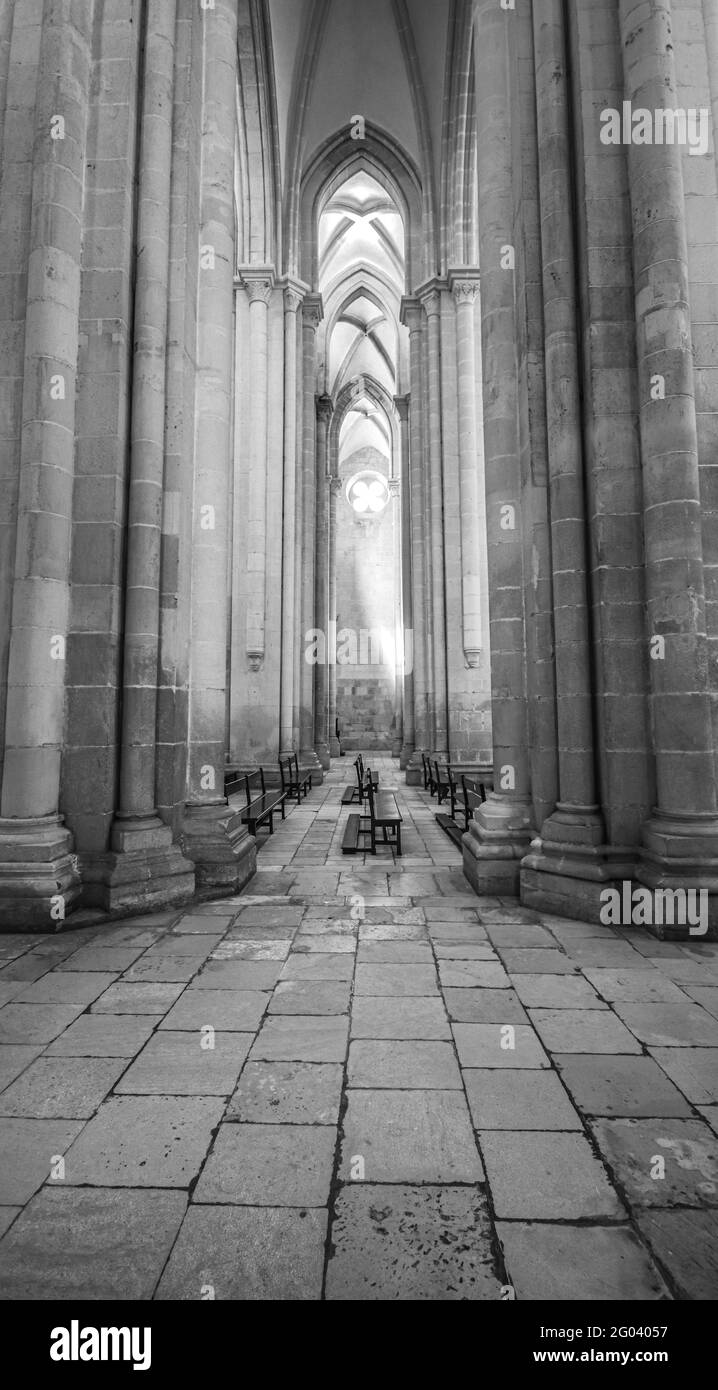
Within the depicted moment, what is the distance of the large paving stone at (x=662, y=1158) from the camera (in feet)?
6.30

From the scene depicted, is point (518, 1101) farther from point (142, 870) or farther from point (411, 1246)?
point (142, 870)

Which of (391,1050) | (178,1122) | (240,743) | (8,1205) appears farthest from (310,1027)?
(240,743)

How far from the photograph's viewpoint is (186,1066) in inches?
104

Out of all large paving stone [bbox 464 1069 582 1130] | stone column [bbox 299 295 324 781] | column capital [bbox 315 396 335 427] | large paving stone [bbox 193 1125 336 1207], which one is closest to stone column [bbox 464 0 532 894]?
large paving stone [bbox 464 1069 582 1130]

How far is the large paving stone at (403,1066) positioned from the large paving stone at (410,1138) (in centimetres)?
6

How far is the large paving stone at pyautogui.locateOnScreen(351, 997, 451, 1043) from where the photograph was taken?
116 inches

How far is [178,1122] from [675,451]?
16.3 ft

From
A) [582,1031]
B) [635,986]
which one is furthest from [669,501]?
[582,1031]

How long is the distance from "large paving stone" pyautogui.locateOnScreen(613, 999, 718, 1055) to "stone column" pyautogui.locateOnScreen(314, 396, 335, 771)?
14.7 meters

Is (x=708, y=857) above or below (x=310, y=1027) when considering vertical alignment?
above

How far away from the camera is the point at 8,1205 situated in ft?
6.15

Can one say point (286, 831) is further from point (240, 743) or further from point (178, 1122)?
point (178, 1122)

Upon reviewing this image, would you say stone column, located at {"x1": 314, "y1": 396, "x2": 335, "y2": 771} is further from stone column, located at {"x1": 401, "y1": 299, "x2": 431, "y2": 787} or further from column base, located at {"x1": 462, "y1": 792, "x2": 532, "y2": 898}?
column base, located at {"x1": 462, "y1": 792, "x2": 532, "y2": 898}

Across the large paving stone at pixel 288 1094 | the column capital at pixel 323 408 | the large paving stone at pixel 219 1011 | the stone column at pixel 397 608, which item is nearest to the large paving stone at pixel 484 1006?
the large paving stone at pixel 288 1094
